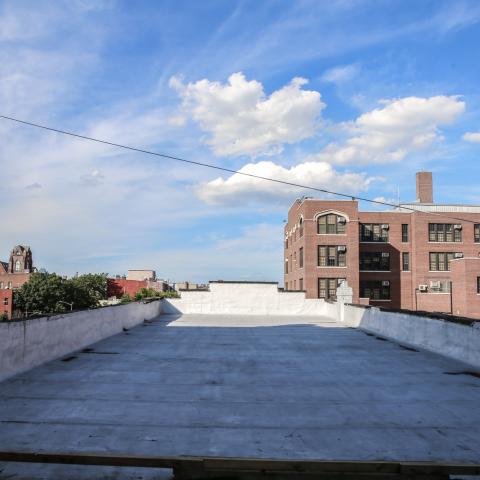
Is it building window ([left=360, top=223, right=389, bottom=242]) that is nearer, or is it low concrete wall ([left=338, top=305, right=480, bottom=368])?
low concrete wall ([left=338, top=305, right=480, bottom=368])

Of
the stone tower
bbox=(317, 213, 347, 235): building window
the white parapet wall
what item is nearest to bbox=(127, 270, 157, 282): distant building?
the stone tower

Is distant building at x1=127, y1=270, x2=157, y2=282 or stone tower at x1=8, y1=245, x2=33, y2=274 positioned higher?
stone tower at x1=8, y1=245, x2=33, y2=274

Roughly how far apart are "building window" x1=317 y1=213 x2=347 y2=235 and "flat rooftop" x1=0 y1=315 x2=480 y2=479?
142ft

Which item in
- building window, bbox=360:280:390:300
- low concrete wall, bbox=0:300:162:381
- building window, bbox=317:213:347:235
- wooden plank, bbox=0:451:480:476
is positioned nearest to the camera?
wooden plank, bbox=0:451:480:476

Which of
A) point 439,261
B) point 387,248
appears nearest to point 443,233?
point 439,261

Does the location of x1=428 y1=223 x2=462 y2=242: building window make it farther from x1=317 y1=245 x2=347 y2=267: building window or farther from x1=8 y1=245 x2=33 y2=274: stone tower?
x1=8 y1=245 x2=33 y2=274: stone tower

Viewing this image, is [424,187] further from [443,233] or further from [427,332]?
[427,332]

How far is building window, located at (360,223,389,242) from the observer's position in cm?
6269

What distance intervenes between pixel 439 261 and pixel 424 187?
37.5 feet

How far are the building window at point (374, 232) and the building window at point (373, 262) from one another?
1.77 m

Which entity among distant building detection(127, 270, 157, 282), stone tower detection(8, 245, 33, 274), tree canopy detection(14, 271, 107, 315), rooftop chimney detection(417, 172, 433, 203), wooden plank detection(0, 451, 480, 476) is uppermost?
rooftop chimney detection(417, 172, 433, 203)

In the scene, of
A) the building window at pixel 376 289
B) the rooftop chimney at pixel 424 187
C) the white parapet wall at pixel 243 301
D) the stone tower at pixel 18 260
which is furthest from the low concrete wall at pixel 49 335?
the stone tower at pixel 18 260

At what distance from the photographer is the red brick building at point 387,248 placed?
57.5 metres

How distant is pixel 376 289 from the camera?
62469 millimetres
